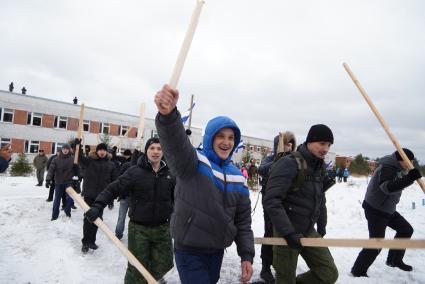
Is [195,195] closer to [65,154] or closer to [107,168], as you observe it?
[107,168]

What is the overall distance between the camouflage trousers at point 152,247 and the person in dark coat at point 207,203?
155cm

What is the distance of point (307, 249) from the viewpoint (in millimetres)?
3393

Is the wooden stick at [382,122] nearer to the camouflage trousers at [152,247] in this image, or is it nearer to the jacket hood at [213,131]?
the jacket hood at [213,131]

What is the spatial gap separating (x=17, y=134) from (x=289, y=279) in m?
36.8

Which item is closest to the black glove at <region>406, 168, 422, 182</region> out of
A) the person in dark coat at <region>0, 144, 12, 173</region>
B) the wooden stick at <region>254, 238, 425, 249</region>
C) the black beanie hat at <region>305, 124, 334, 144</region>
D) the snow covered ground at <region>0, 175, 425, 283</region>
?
the black beanie hat at <region>305, 124, 334, 144</region>

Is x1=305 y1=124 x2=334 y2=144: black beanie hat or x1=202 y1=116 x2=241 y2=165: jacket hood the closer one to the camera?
x1=202 y1=116 x2=241 y2=165: jacket hood

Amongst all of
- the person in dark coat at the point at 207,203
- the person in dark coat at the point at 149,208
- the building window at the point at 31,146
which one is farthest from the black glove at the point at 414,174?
the building window at the point at 31,146

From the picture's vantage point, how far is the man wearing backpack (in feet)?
10.5

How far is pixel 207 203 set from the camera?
2.39m

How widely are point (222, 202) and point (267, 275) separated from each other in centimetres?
276

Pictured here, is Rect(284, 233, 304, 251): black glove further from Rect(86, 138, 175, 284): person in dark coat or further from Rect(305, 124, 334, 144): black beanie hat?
Rect(86, 138, 175, 284): person in dark coat

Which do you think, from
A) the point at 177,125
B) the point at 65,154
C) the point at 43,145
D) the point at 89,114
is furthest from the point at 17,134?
the point at 177,125

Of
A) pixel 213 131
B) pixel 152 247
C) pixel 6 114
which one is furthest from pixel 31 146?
pixel 213 131

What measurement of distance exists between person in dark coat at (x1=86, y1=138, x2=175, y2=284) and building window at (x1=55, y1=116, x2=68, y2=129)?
118ft
